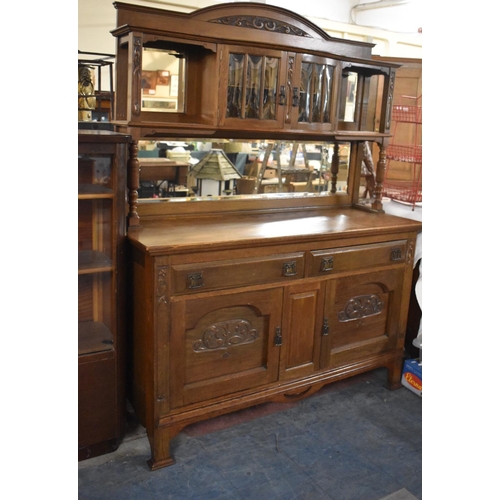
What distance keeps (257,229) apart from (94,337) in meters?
0.86

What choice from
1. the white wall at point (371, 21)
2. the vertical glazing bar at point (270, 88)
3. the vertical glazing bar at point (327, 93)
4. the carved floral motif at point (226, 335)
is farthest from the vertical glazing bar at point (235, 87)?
the white wall at point (371, 21)

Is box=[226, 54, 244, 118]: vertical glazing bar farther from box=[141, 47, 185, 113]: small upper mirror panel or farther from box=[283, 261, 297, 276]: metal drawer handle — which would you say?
box=[283, 261, 297, 276]: metal drawer handle

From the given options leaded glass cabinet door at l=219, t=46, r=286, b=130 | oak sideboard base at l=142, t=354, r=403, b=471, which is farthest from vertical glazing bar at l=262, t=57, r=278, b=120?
oak sideboard base at l=142, t=354, r=403, b=471

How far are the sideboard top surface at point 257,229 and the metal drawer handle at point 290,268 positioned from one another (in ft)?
0.35

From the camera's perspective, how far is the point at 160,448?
88.0 inches

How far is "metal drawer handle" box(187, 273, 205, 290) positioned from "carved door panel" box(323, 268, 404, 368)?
2.30 feet

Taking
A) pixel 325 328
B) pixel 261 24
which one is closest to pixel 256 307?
pixel 325 328

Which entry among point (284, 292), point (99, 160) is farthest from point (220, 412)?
point (99, 160)

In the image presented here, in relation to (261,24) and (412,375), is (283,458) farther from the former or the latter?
(261,24)

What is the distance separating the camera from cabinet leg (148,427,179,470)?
223cm

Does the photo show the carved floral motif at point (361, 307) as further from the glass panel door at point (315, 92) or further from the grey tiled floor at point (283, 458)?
the glass panel door at point (315, 92)

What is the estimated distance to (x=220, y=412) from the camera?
7.79ft

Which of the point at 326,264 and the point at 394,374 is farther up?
the point at 326,264

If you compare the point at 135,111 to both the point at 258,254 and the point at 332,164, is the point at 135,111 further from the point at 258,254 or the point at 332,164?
the point at 332,164
